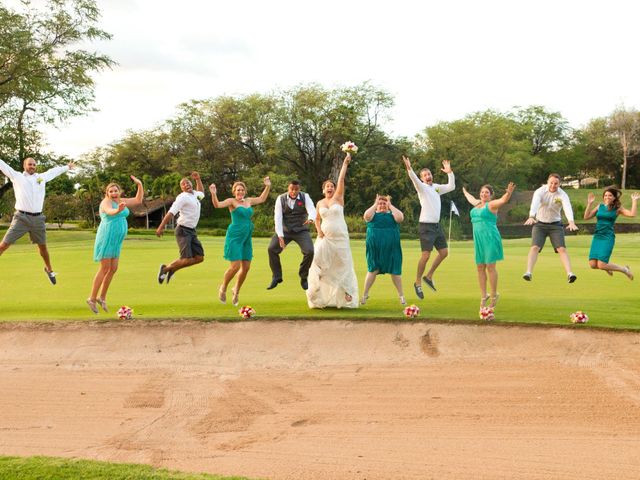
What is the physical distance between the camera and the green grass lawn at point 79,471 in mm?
6191

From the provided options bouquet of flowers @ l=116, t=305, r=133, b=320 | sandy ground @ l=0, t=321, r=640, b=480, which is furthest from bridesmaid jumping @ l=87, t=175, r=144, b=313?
sandy ground @ l=0, t=321, r=640, b=480

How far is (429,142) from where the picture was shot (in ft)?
291

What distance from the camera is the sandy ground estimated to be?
7.23 metres

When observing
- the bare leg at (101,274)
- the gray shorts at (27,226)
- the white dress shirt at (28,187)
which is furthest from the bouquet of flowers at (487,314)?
the gray shorts at (27,226)

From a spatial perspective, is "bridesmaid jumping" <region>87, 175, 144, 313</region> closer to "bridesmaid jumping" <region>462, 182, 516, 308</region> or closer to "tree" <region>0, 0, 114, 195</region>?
"bridesmaid jumping" <region>462, 182, 516, 308</region>

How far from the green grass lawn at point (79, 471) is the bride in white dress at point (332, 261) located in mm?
6639

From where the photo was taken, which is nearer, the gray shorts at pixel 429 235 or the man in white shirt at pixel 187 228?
the man in white shirt at pixel 187 228

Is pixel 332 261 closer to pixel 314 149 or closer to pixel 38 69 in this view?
pixel 38 69

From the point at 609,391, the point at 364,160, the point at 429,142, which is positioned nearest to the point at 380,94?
the point at 364,160

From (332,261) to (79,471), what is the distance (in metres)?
7.04

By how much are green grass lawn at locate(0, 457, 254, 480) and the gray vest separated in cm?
764

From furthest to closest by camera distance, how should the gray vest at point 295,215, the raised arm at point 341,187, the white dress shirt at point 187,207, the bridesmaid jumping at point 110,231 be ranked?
the gray vest at point 295,215 → the white dress shirt at point 187,207 → the raised arm at point 341,187 → the bridesmaid jumping at point 110,231

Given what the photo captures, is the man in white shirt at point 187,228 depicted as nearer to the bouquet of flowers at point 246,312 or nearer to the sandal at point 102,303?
the sandal at point 102,303

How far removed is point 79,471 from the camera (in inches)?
251
